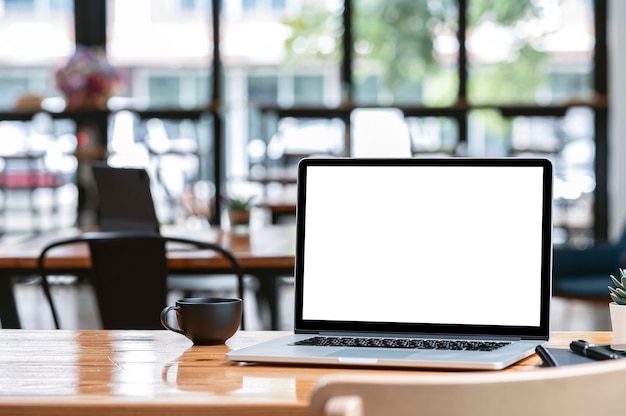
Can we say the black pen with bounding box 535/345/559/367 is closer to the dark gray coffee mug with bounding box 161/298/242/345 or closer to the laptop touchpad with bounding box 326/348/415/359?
the laptop touchpad with bounding box 326/348/415/359

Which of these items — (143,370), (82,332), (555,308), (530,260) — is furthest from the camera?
(555,308)

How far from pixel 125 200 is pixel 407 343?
6.14 feet

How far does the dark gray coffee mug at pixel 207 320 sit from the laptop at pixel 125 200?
159 cm

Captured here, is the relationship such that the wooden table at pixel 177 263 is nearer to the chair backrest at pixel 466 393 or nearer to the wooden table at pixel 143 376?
the wooden table at pixel 143 376

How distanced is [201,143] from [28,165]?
1290 mm

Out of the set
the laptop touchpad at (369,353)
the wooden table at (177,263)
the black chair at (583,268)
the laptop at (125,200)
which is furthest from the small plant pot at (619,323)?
the black chair at (583,268)

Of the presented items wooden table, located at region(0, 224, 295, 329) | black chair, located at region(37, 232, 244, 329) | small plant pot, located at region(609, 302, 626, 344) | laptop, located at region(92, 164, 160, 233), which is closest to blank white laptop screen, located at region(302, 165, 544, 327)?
small plant pot, located at region(609, 302, 626, 344)

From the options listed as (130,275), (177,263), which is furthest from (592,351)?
(177,263)

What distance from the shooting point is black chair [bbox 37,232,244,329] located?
110 inches

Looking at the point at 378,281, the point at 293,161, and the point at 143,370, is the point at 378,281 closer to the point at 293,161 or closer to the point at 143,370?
the point at 143,370

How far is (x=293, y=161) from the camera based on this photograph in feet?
26.1

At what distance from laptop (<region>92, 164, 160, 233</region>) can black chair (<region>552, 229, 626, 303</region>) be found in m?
2.31

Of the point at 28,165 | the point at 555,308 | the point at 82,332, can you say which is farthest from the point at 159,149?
the point at 82,332

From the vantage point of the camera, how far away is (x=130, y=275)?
9.36 ft
